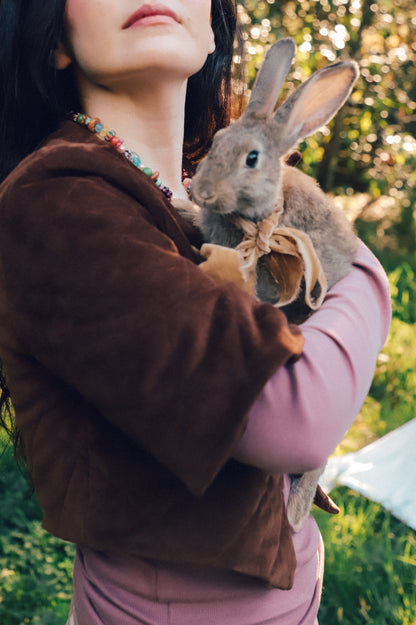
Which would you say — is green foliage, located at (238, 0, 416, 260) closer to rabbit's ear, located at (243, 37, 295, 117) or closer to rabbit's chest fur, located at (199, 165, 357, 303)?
rabbit's ear, located at (243, 37, 295, 117)

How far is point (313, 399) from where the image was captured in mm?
1048

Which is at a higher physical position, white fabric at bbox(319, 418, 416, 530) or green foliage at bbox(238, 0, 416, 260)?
green foliage at bbox(238, 0, 416, 260)

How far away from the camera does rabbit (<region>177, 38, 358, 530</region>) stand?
1375 millimetres

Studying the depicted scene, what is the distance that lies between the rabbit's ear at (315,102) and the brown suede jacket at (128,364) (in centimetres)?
42

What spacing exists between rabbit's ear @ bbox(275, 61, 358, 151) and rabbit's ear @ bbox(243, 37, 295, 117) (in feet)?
0.15

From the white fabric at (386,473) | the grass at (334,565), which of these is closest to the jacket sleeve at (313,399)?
the grass at (334,565)

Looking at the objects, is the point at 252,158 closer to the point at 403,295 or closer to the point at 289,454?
the point at 289,454

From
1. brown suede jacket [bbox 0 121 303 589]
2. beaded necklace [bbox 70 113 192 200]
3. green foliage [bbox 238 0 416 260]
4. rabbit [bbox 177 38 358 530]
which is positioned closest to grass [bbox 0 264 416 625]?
rabbit [bbox 177 38 358 530]

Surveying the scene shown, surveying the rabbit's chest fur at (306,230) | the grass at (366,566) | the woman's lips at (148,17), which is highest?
the woman's lips at (148,17)

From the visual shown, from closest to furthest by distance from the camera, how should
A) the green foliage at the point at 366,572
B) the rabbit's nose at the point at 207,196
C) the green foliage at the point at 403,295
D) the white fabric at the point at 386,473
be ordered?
the rabbit's nose at the point at 207,196 < the green foliage at the point at 366,572 < the white fabric at the point at 386,473 < the green foliage at the point at 403,295

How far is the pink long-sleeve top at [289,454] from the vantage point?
104 cm

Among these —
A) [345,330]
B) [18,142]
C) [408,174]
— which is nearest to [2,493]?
[18,142]

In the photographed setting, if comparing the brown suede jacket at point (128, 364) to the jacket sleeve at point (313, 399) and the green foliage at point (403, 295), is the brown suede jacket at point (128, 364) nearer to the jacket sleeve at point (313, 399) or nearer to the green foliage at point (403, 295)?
the jacket sleeve at point (313, 399)

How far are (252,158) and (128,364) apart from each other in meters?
0.65
